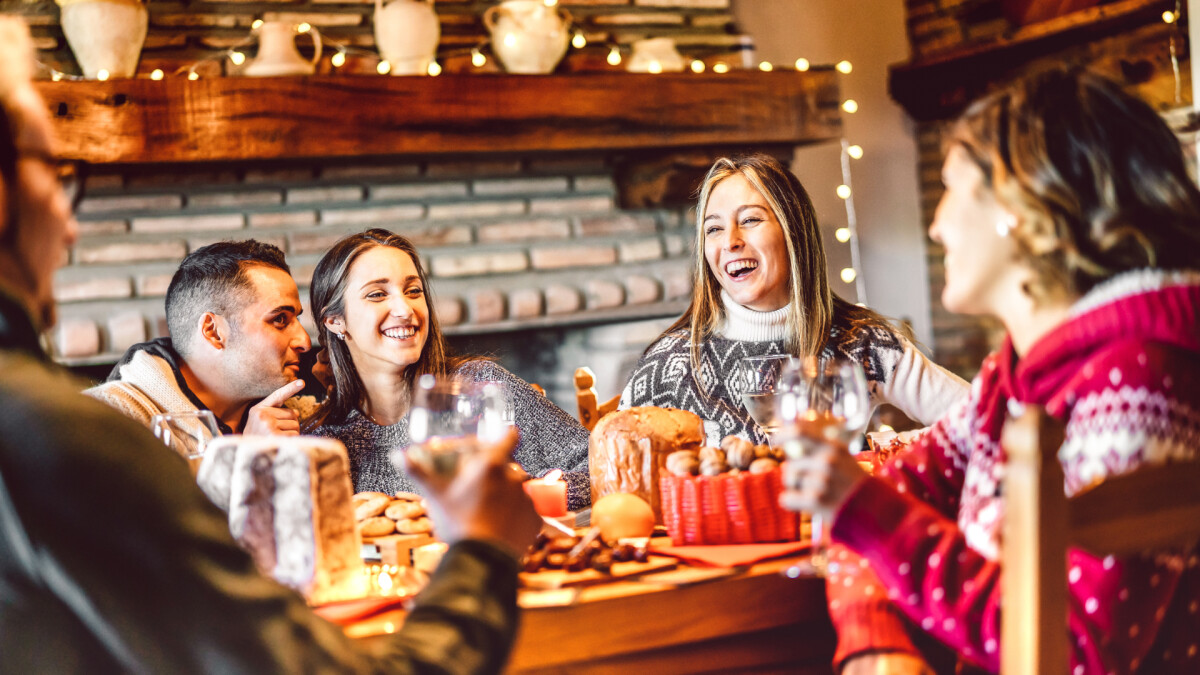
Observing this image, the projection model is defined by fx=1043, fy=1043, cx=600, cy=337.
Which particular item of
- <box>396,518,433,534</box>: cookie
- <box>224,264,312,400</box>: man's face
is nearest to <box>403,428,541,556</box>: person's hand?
<box>396,518,433,534</box>: cookie

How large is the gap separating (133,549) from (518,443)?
173cm

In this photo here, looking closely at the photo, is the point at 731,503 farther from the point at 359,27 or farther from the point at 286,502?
the point at 359,27

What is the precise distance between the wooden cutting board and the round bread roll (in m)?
0.13

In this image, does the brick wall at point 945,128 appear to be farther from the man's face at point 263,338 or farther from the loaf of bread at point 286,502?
the loaf of bread at point 286,502

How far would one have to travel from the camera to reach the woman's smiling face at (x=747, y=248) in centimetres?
233

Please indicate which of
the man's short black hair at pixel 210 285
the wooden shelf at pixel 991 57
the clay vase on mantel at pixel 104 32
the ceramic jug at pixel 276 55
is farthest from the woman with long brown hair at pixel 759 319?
the wooden shelf at pixel 991 57

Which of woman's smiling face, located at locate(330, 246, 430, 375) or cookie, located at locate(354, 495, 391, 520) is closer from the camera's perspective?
cookie, located at locate(354, 495, 391, 520)

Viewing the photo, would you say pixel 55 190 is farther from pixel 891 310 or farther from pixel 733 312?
pixel 891 310

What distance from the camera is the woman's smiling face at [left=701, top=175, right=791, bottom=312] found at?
233 cm

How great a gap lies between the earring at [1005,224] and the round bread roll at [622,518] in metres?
0.62

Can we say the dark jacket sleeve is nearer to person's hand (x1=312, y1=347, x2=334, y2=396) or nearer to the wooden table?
the wooden table

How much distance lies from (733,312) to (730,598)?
1238mm

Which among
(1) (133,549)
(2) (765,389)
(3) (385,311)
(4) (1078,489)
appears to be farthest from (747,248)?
(1) (133,549)

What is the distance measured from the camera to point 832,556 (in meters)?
1.25
